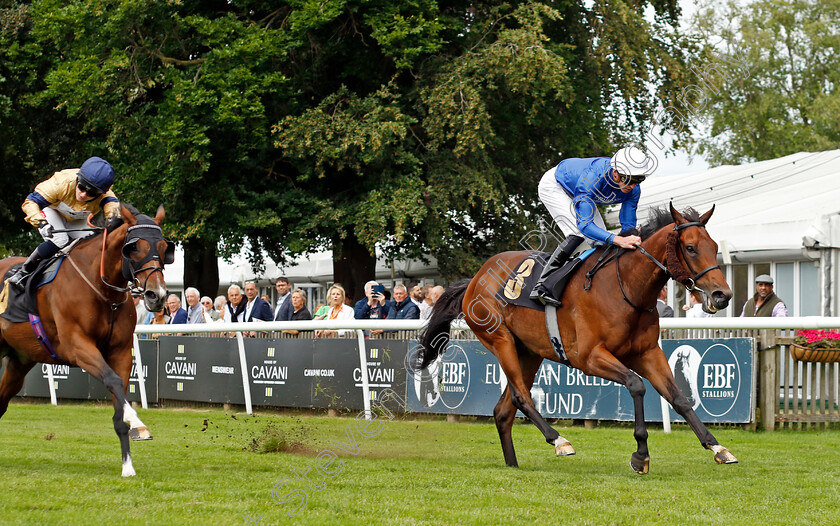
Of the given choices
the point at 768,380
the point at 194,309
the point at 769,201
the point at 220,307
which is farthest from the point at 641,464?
the point at 769,201

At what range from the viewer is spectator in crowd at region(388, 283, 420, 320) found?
11703mm

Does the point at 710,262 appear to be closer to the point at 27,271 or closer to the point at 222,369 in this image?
the point at 27,271

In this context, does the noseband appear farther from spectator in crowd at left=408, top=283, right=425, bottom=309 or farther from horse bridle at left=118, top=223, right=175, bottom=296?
spectator in crowd at left=408, top=283, right=425, bottom=309

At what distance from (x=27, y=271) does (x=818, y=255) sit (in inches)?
379

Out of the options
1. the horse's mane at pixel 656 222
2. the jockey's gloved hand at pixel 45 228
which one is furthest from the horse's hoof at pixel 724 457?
the jockey's gloved hand at pixel 45 228

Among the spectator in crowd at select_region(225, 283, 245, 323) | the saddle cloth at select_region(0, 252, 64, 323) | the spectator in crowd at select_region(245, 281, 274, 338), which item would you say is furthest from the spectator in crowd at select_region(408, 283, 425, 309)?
the saddle cloth at select_region(0, 252, 64, 323)

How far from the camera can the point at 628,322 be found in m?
6.73

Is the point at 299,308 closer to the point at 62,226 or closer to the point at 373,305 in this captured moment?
the point at 373,305

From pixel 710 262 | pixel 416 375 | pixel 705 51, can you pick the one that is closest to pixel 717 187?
pixel 705 51

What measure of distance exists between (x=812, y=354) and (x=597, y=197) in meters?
4.05

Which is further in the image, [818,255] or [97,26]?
[97,26]

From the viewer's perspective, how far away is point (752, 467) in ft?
22.9

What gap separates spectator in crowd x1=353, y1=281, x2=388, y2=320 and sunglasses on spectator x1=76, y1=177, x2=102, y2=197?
210 inches

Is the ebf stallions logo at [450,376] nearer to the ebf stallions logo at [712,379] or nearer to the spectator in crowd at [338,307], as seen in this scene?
the spectator in crowd at [338,307]
